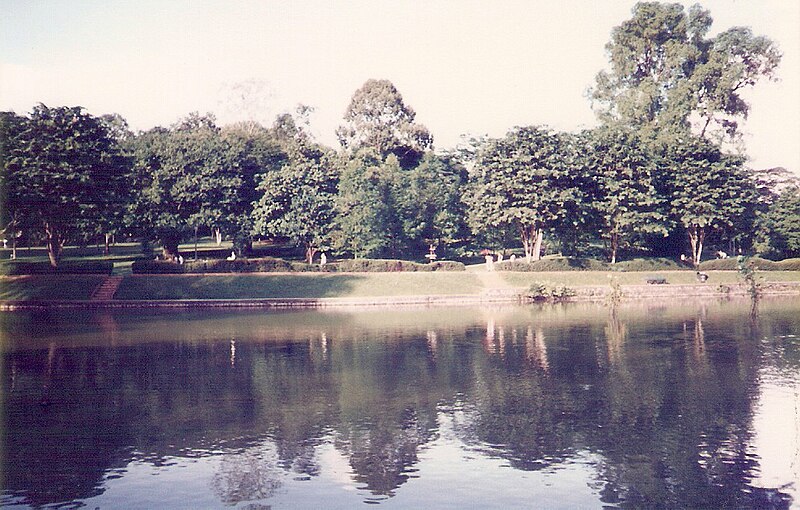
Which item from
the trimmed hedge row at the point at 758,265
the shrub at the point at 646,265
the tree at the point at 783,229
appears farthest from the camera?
the tree at the point at 783,229

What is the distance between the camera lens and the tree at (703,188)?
55.4m

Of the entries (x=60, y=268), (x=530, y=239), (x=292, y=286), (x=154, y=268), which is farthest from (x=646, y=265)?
(x=60, y=268)

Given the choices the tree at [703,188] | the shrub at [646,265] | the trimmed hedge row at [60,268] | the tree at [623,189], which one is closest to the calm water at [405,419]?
the trimmed hedge row at [60,268]

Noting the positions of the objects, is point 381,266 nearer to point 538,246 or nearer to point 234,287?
point 234,287

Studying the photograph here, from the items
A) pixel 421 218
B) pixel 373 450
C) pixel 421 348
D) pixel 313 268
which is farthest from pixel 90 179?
pixel 373 450

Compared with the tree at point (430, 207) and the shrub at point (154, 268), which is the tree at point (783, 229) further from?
the shrub at point (154, 268)

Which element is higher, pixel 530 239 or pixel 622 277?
pixel 530 239

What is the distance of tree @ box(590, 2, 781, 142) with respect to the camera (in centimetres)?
6191

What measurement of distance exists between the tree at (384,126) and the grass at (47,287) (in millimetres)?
34683

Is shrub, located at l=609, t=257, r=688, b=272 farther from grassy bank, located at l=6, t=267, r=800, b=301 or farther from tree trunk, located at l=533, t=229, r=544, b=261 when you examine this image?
tree trunk, located at l=533, t=229, r=544, b=261

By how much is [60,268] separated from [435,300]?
926 inches

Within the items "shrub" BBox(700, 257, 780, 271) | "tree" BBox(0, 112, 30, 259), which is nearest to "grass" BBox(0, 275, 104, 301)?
"tree" BBox(0, 112, 30, 259)

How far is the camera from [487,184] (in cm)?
5528

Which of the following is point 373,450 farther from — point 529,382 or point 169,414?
point 529,382
